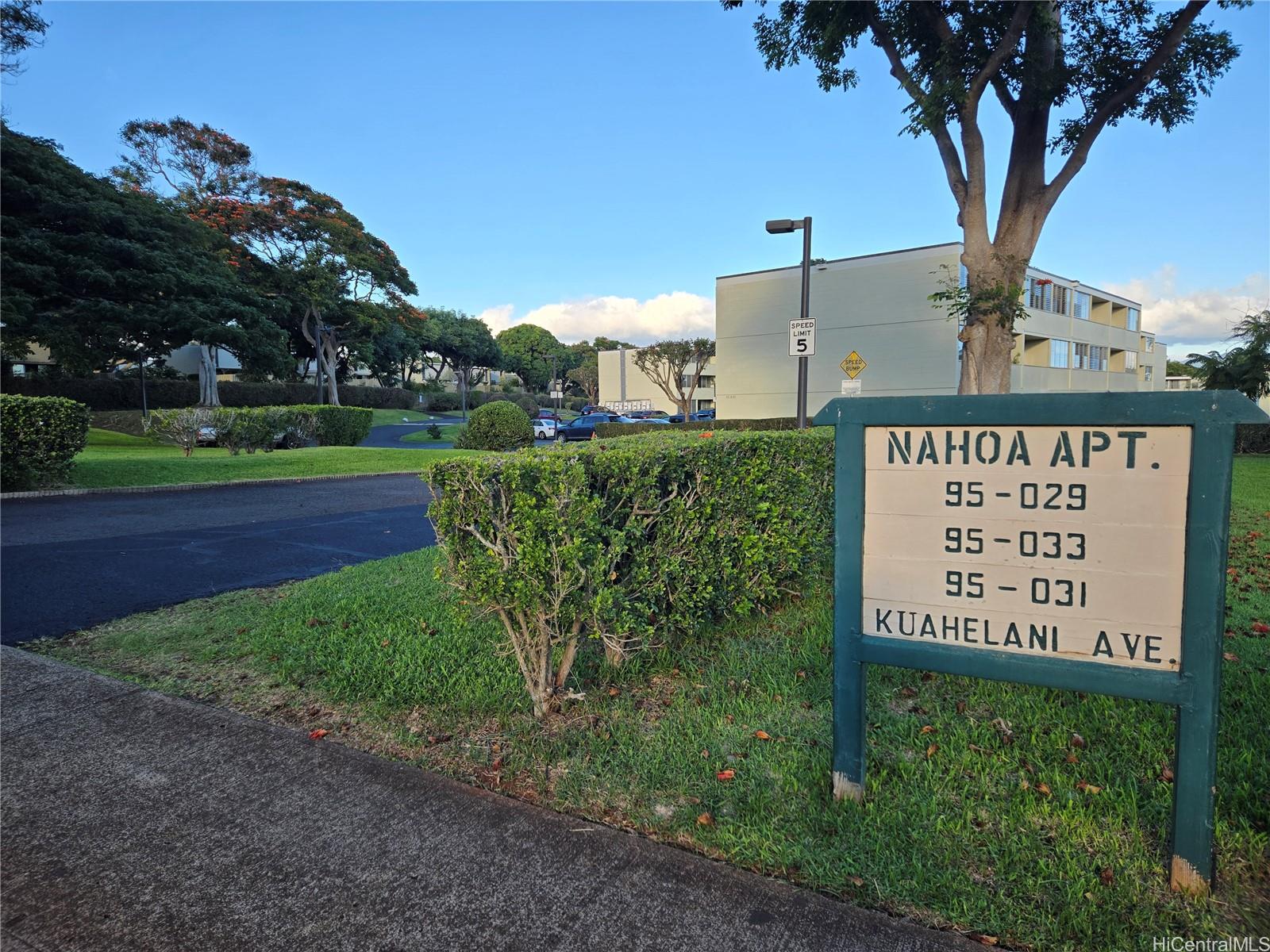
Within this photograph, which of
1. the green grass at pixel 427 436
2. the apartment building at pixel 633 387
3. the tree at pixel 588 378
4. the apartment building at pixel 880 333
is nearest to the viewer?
the apartment building at pixel 880 333

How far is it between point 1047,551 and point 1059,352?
44.3 meters

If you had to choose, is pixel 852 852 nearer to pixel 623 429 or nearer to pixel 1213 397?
pixel 1213 397

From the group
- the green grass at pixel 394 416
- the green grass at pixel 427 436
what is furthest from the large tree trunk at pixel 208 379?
the green grass at pixel 394 416

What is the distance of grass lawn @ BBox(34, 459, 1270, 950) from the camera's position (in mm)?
2244

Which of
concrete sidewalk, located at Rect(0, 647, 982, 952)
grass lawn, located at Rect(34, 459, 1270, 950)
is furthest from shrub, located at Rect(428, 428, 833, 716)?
concrete sidewalk, located at Rect(0, 647, 982, 952)

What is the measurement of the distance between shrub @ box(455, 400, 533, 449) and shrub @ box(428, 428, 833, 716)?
62.1 feet

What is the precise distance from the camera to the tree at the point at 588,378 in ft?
302

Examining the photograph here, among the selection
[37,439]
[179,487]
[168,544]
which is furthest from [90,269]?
[168,544]

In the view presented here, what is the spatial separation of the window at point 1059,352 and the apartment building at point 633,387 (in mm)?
30535

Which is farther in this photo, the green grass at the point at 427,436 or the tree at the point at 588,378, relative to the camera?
the tree at the point at 588,378

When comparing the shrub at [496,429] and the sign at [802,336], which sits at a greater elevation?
the sign at [802,336]

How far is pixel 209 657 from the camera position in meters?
4.54

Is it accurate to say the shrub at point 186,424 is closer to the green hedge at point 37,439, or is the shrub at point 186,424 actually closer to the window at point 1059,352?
the green hedge at point 37,439

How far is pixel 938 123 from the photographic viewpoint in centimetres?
1271
